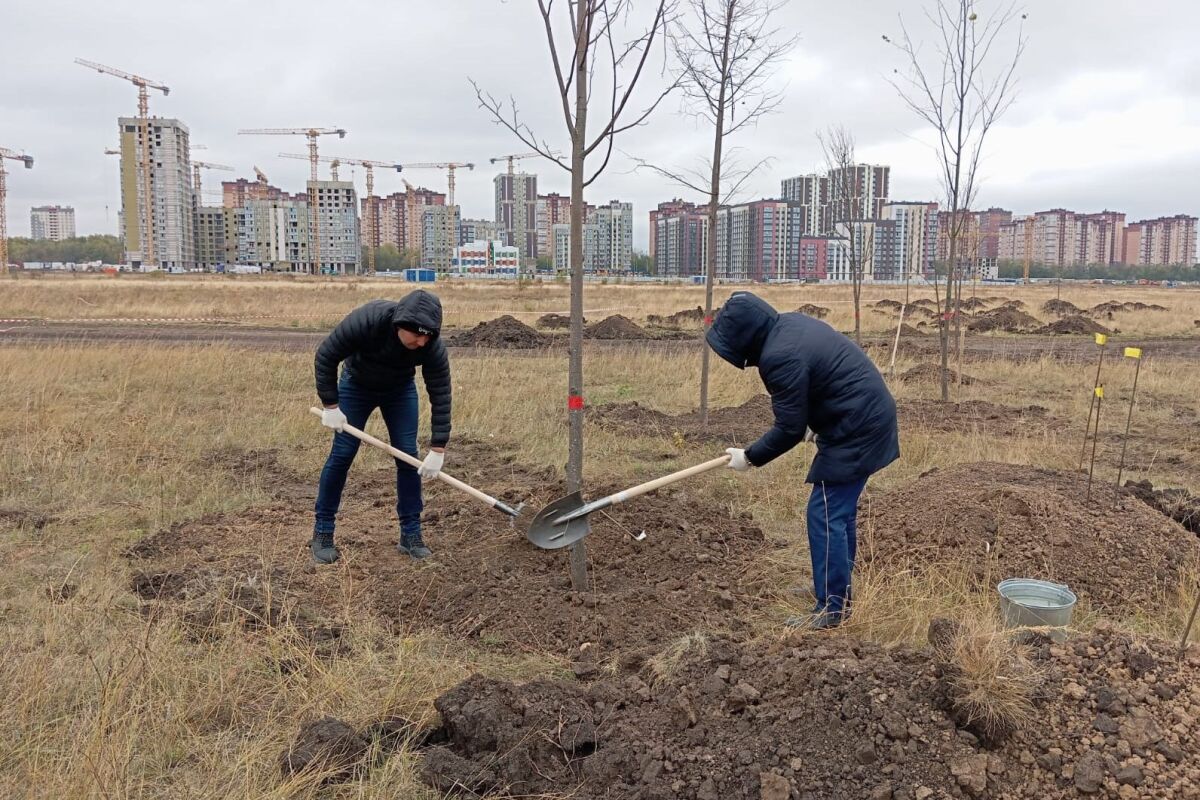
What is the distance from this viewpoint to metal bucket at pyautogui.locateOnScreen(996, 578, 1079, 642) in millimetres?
3432

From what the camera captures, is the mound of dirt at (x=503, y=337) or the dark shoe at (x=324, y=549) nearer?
the dark shoe at (x=324, y=549)

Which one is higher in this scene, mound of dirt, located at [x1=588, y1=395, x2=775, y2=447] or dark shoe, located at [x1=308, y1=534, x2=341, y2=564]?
mound of dirt, located at [x1=588, y1=395, x2=775, y2=447]

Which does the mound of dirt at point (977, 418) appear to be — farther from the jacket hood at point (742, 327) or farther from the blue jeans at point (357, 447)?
the blue jeans at point (357, 447)

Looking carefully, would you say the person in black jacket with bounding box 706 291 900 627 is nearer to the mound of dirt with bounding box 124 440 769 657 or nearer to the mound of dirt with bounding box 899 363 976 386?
the mound of dirt with bounding box 124 440 769 657

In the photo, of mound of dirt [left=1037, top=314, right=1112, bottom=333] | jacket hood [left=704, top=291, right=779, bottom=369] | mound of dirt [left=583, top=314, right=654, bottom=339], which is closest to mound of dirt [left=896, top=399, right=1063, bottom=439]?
jacket hood [left=704, top=291, right=779, bottom=369]

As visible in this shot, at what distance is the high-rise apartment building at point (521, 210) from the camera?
437 ft

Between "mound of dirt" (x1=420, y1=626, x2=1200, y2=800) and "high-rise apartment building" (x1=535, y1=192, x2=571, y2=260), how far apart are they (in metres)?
131

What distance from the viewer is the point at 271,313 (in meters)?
24.4

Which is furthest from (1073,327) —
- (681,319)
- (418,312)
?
(418,312)

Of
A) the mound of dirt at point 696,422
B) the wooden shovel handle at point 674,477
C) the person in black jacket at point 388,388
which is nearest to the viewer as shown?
the wooden shovel handle at point 674,477

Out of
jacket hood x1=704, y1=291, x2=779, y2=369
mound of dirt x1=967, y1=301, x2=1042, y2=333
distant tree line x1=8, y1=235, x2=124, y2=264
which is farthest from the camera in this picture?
distant tree line x1=8, y1=235, x2=124, y2=264

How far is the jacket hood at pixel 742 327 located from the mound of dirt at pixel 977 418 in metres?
5.09

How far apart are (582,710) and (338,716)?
844 millimetres

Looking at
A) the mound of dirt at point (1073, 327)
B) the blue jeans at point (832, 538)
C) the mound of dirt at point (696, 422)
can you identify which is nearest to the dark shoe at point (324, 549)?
the blue jeans at point (832, 538)
